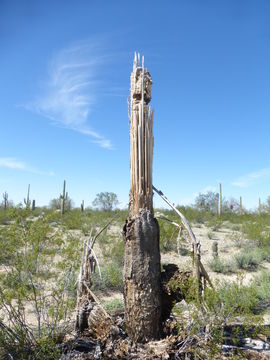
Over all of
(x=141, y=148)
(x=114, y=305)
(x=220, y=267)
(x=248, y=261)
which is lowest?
(x=114, y=305)

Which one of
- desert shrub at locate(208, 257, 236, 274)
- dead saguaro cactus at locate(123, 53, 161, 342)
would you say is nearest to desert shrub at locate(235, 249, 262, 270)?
desert shrub at locate(208, 257, 236, 274)

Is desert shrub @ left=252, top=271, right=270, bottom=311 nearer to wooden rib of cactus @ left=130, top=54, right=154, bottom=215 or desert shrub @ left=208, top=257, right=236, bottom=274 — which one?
desert shrub @ left=208, top=257, right=236, bottom=274

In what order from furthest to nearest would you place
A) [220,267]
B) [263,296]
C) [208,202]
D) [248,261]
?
[208,202], [248,261], [220,267], [263,296]

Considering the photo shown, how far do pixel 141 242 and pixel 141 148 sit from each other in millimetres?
1035

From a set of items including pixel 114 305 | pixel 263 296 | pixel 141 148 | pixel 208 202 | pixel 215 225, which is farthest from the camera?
pixel 208 202

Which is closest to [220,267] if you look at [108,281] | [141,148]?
[108,281]

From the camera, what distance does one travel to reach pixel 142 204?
141 inches

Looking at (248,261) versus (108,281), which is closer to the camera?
(108,281)

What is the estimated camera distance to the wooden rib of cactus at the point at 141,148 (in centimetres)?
361

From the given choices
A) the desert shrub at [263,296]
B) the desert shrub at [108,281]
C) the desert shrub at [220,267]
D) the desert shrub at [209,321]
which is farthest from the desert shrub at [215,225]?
the desert shrub at [209,321]

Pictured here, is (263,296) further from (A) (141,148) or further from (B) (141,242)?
(A) (141,148)

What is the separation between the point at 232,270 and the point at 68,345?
25.2ft

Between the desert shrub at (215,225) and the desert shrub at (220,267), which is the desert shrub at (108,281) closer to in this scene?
the desert shrub at (220,267)

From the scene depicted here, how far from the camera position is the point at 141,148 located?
3617mm
